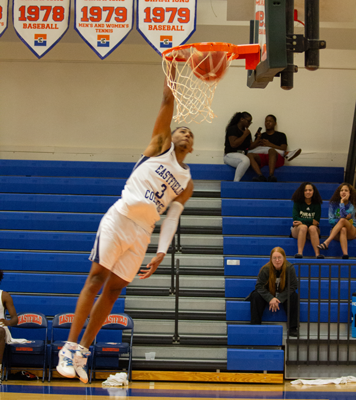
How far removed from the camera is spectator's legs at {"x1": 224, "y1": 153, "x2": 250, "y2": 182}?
340 inches

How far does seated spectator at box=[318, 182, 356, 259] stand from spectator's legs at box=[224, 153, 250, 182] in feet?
5.70

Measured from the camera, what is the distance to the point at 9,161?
913cm

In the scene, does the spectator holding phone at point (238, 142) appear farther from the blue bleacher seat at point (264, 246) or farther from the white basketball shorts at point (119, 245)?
the white basketball shorts at point (119, 245)

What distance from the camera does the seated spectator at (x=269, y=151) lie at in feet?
28.7

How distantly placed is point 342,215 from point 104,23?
4199 mm

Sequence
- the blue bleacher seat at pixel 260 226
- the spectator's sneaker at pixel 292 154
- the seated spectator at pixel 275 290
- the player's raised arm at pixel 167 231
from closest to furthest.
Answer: the player's raised arm at pixel 167 231 → the seated spectator at pixel 275 290 → the blue bleacher seat at pixel 260 226 → the spectator's sneaker at pixel 292 154

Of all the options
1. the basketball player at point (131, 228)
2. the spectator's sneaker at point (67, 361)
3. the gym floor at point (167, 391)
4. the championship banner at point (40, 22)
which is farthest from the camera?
the championship banner at point (40, 22)

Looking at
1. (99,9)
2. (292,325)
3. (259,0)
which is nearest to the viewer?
(259,0)

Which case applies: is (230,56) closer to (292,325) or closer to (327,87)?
(292,325)

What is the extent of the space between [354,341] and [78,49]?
6.67 metres

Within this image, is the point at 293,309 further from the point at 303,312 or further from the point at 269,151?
the point at 269,151

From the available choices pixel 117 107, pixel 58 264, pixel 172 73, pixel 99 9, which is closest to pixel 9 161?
pixel 117 107

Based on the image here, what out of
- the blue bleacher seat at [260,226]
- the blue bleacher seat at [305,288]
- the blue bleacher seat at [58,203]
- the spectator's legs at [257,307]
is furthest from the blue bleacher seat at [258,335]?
the blue bleacher seat at [58,203]

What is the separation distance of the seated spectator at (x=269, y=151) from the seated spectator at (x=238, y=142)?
150 millimetres
